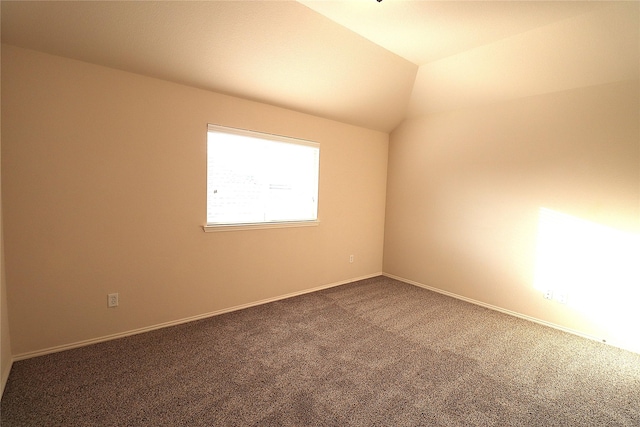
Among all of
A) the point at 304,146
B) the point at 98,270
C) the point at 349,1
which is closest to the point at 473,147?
the point at 304,146

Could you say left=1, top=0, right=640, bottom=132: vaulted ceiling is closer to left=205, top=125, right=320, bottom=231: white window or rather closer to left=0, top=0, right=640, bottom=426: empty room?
left=0, top=0, right=640, bottom=426: empty room

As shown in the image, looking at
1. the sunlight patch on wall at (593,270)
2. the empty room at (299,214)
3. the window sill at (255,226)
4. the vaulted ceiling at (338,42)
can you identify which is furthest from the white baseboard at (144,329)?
the sunlight patch on wall at (593,270)

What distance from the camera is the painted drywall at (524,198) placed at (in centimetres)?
279

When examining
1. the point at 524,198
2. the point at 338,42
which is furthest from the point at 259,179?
the point at 524,198

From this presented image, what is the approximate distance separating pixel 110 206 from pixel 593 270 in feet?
14.7

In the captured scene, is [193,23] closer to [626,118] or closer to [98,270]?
[98,270]

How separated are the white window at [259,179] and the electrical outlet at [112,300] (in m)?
0.97

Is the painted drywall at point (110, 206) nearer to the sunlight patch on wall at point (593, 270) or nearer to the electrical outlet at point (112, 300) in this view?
the electrical outlet at point (112, 300)

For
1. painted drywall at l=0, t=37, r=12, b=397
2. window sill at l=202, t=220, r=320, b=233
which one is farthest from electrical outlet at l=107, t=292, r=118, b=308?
window sill at l=202, t=220, r=320, b=233

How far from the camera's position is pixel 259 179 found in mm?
3492

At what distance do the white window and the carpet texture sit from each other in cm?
113

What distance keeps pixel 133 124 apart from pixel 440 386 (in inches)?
124

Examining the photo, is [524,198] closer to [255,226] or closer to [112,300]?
[255,226]

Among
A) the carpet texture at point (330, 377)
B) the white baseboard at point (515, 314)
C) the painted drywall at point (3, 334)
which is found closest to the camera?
the carpet texture at point (330, 377)
